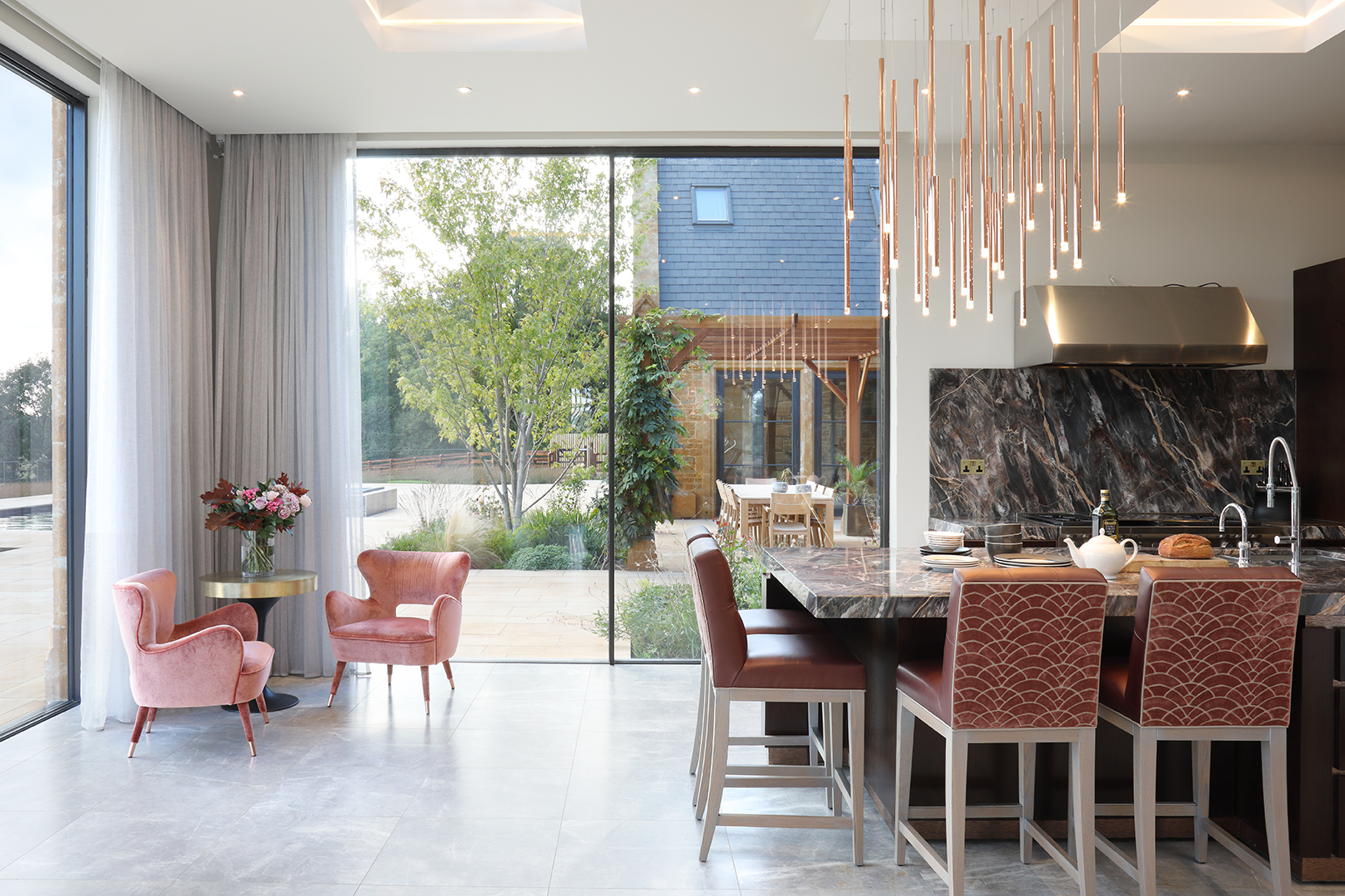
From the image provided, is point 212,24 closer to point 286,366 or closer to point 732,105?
point 286,366

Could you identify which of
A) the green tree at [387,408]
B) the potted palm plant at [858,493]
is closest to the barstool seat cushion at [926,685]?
the potted palm plant at [858,493]

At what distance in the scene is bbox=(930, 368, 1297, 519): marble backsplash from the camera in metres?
4.75

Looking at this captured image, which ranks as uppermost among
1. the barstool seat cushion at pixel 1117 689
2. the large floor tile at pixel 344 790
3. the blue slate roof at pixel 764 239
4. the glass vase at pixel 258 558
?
the blue slate roof at pixel 764 239

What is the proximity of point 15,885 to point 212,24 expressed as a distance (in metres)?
3.12

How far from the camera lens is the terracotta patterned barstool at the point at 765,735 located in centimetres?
307

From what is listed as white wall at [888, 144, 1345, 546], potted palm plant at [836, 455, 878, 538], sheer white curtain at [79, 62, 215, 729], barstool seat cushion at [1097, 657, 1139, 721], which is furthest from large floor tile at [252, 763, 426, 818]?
white wall at [888, 144, 1345, 546]

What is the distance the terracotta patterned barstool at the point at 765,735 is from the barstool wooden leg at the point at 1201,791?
117 centimetres

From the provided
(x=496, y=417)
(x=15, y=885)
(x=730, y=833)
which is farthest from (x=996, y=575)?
(x=496, y=417)

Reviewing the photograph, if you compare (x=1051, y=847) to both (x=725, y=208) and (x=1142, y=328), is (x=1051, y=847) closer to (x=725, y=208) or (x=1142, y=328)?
(x=1142, y=328)

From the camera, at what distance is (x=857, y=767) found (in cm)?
263

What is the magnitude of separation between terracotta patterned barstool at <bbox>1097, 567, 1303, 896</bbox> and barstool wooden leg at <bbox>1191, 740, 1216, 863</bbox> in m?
0.26

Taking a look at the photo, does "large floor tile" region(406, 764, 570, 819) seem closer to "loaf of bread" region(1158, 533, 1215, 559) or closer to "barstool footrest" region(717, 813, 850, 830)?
"barstool footrest" region(717, 813, 850, 830)

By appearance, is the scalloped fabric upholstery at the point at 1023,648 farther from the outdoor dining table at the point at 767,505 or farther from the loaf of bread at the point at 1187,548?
the outdoor dining table at the point at 767,505

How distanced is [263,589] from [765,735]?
2398 mm
